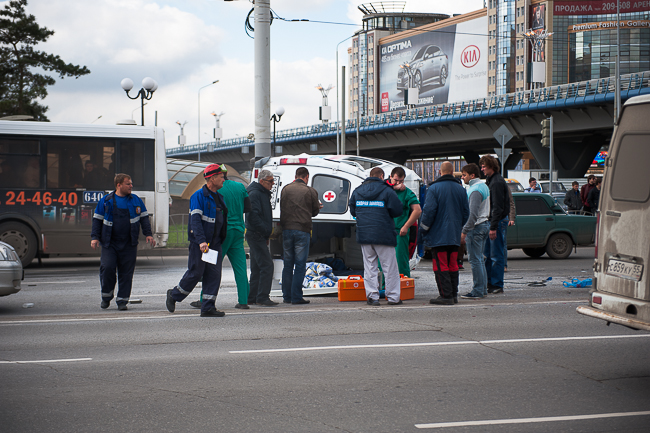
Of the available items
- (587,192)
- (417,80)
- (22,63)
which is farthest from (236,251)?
(417,80)

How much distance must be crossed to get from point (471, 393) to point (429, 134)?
54.4 meters

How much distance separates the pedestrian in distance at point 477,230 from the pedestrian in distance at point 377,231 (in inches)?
47.5

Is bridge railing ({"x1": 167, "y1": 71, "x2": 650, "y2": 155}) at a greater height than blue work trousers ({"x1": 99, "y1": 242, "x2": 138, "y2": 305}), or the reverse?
bridge railing ({"x1": 167, "y1": 71, "x2": 650, "y2": 155})

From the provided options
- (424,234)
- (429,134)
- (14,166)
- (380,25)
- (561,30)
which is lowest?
(424,234)

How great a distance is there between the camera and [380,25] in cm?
15538

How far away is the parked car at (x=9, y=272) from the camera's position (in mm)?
9000

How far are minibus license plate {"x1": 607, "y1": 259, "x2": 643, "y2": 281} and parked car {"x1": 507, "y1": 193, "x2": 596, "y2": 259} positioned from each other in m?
11.1

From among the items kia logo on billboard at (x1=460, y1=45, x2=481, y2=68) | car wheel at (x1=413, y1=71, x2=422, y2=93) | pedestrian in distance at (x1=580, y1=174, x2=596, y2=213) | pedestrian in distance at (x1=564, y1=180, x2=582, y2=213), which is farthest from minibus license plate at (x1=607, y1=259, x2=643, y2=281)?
car wheel at (x1=413, y1=71, x2=422, y2=93)

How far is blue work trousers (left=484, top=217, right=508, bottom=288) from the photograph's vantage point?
1076 centimetres

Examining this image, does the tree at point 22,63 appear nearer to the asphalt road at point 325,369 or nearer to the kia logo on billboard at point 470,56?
the asphalt road at point 325,369

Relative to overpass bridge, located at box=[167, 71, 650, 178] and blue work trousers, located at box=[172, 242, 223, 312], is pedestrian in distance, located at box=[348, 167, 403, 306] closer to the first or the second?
blue work trousers, located at box=[172, 242, 223, 312]

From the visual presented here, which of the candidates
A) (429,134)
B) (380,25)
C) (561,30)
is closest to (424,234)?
(429,134)

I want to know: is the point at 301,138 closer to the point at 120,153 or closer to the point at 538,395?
the point at 120,153

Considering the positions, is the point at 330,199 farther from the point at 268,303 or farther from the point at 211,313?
the point at 211,313
